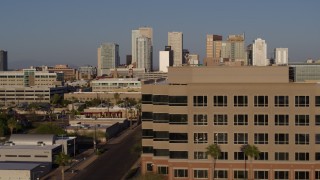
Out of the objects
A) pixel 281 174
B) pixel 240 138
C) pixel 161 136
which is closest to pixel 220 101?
pixel 240 138

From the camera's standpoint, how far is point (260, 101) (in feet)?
135

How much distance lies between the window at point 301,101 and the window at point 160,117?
33.4 feet

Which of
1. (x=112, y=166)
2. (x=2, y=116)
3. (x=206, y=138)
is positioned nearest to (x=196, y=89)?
(x=206, y=138)

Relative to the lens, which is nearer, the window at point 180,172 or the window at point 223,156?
the window at point 223,156

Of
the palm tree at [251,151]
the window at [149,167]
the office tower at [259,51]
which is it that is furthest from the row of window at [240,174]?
the office tower at [259,51]

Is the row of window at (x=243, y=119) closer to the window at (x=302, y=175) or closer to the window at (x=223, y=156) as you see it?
the window at (x=223, y=156)

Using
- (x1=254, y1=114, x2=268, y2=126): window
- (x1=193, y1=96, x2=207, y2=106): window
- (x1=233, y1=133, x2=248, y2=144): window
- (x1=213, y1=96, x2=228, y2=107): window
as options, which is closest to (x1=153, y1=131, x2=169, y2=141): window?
(x1=193, y1=96, x2=207, y2=106): window

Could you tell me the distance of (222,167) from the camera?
1642 inches

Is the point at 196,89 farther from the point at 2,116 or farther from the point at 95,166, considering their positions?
the point at 2,116

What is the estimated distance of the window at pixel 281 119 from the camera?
134 feet

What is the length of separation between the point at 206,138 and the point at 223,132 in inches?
55.0

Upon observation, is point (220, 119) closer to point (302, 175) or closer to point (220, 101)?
point (220, 101)

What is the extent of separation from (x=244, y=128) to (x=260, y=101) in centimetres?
240

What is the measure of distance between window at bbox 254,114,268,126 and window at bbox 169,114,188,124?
211 inches
